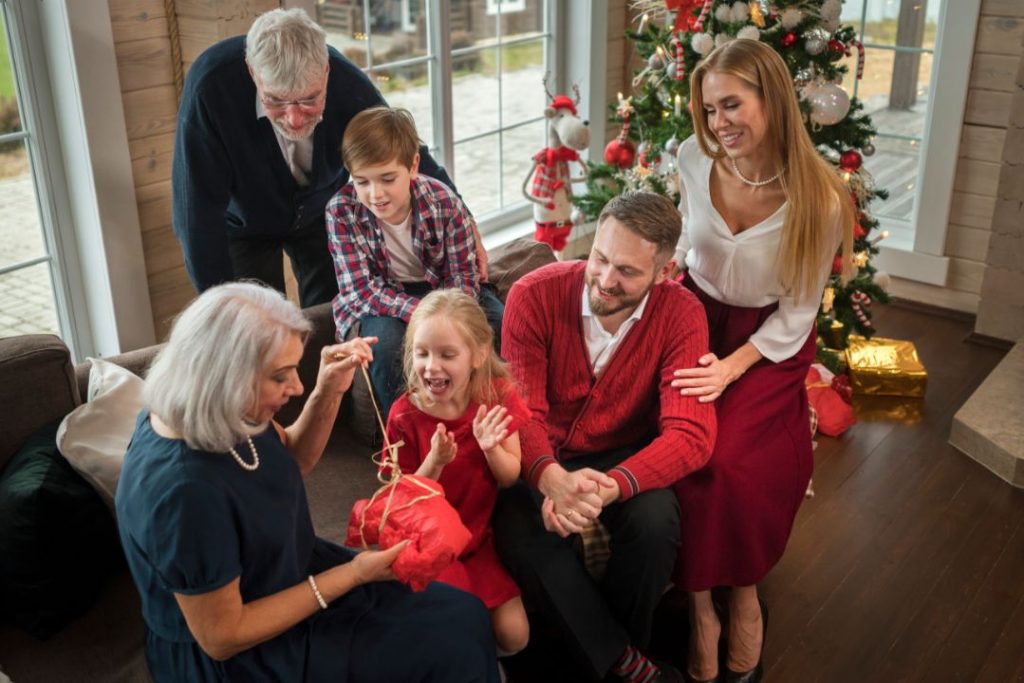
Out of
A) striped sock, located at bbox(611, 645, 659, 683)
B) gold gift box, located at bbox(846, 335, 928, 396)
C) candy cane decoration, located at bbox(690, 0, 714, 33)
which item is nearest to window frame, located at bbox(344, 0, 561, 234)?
candy cane decoration, located at bbox(690, 0, 714, 33)

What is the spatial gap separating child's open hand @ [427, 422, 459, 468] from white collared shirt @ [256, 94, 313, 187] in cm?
101

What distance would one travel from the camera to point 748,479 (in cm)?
246

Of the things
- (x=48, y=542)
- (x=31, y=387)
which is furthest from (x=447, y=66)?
(x=48, y=542)

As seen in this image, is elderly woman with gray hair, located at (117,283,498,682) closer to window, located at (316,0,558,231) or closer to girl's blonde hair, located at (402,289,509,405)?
girl's blonde hair, located at (402,289,509,405)

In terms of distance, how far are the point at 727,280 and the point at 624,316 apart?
1.16 feet

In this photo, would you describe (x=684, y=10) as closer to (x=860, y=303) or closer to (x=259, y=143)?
(x=860, y=303)

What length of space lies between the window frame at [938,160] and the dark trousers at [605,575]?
2678 millimetres

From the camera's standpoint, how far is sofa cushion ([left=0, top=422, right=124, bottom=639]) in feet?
6.74

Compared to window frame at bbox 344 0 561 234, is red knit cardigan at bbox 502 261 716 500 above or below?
below

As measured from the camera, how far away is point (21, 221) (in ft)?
9.74

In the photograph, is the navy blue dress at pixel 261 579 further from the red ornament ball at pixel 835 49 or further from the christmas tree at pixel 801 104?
the red ornament ball at pixel 835 49

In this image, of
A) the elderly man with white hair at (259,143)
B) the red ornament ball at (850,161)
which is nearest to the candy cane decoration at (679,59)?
the red ornament ball at (850,161)

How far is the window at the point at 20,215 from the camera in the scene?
2795 mm

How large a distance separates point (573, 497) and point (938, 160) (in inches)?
114
